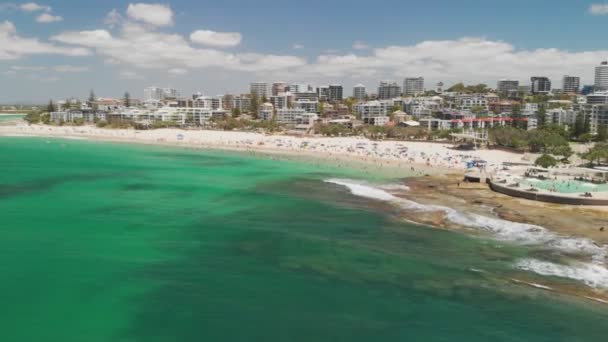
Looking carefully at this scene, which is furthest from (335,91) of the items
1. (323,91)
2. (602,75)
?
(602,75)

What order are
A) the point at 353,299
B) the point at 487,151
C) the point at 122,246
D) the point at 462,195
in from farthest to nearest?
the point at 487,151
the point at 462,195
the point at 122,246
the point at 353,299

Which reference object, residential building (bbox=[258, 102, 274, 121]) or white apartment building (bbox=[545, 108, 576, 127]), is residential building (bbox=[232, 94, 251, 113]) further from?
white apartment building (bbox=[545, 108, 576, 127])

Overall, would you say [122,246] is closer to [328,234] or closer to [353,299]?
[328,234]

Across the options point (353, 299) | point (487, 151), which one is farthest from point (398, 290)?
point (487, 151)

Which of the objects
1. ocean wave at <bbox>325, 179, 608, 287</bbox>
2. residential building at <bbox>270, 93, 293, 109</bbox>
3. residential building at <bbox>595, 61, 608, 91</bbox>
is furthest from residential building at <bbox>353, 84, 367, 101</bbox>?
ocean wave at <bbox>325, 179, 608, 287</bbox>

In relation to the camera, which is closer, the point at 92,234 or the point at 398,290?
the point at 398,290

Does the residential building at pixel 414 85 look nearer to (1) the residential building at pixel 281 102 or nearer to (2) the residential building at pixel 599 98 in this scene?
(1) the residential building at pixel 281 102
